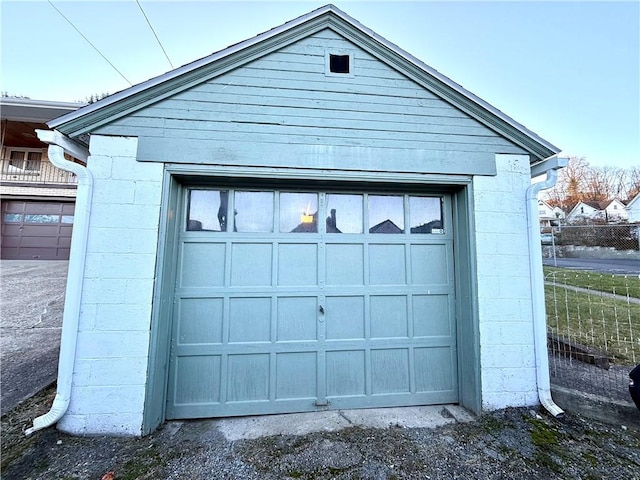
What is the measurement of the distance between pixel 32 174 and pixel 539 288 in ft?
52.6

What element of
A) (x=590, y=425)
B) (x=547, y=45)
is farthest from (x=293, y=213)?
(x=547, y=45)

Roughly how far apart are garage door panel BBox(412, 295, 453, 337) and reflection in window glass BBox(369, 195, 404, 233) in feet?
2.72

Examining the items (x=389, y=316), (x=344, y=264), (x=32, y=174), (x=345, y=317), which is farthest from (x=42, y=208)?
(x=389, y=316)

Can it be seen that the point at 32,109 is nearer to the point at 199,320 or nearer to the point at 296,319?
the point at 199,320

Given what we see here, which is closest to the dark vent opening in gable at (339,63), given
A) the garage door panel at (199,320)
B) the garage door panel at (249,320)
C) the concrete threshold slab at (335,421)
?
the garage door panel at (249,320)

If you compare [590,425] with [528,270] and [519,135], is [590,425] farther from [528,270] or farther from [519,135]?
[519,135]

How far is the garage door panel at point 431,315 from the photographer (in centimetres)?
302

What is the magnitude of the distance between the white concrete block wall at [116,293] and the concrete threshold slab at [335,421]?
0.89 m

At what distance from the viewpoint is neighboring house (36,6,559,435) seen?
102 inches

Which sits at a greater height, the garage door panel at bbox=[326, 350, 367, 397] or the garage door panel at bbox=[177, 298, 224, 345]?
the garage door panel at bbox=[177, 298, 224, 345]

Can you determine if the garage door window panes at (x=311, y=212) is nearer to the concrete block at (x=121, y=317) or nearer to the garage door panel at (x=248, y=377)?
the concrete block at (x=121, y=317)

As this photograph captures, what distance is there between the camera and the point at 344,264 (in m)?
3.01

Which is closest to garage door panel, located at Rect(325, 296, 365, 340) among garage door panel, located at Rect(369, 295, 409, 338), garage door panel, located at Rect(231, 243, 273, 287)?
garage door panel, located at Rect(369, 295, 409, 338)

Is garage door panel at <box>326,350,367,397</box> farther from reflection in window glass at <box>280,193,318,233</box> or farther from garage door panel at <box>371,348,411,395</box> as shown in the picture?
reflection in window glass at <box>280,193,318,233</box>
